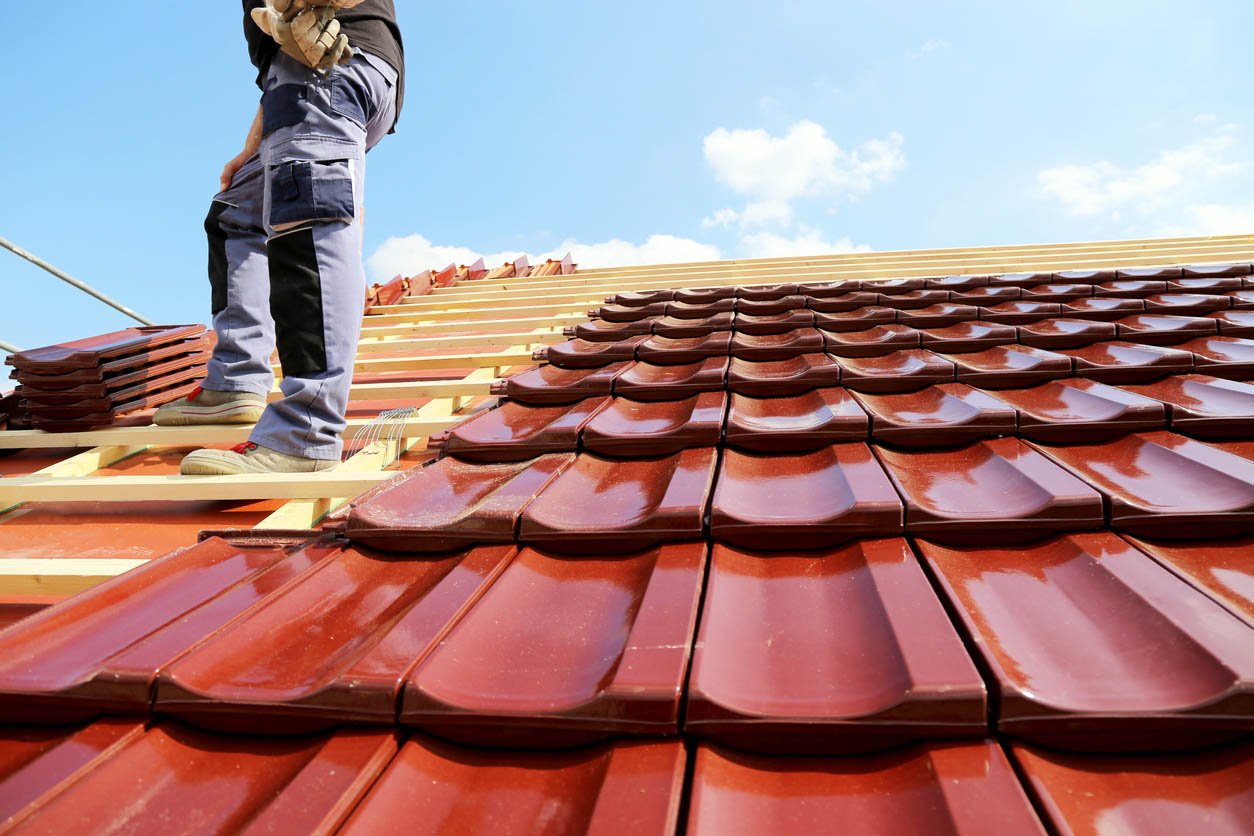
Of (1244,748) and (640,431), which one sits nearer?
(1244,748)

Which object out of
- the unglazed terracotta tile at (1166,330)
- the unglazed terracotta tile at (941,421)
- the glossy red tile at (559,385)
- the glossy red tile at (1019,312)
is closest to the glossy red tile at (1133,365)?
the unglazed terracotta tile at (1166,330)

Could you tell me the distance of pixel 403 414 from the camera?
281cm

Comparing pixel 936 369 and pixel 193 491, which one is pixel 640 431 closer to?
pixel 936 369

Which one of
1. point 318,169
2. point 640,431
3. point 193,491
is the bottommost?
point 193,491

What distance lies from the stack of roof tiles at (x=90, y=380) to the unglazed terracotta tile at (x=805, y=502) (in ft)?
9.88

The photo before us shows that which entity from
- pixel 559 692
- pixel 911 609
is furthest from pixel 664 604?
pixel 911 609

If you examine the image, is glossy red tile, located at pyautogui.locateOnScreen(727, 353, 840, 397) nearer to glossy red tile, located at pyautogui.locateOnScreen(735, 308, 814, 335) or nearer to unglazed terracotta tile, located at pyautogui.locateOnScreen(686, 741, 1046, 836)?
glossy red tile, located at pyautogui.locateOnScreen(735, 308, 814, 335)

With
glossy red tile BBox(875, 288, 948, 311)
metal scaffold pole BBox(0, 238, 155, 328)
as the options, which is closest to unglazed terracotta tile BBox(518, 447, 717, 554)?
glossy red tile BBox(875, 288, 948, 311)

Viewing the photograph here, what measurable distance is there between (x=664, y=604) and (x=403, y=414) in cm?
208

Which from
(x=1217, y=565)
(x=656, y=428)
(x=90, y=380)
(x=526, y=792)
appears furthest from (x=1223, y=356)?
(x=90, y=380)

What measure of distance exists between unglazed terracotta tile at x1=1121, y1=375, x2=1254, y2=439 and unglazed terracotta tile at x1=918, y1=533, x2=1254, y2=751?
62 centimetres

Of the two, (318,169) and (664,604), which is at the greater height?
(318,169)

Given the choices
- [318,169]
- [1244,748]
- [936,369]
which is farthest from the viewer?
[318,169]

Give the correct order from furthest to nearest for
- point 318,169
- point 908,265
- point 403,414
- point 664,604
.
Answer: point 908,265 < point 403,414 < point 318,169 < point 664,604
